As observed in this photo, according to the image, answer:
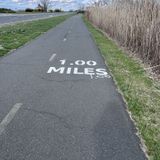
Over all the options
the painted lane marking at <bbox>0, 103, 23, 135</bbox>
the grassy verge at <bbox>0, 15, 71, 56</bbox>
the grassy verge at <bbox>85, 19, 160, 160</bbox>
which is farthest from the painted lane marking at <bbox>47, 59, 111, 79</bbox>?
the grassy verge at <bbox>0, 15, 71, 56</bbox>

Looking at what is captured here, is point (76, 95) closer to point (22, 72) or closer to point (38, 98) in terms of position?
point (38, 98)

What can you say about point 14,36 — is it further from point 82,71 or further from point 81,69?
point 82,71

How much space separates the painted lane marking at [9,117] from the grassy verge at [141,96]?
222cm

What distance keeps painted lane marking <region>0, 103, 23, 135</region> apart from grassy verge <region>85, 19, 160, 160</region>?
7.30 ft

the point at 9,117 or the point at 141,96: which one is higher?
the point at 9,117

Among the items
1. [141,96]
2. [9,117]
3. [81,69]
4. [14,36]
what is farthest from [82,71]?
[14,36]

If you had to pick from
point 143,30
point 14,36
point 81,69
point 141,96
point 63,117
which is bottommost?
point 14,36

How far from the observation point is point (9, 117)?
612cm

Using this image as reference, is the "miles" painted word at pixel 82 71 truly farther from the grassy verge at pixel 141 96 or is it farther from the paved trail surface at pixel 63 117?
the grassy verge at pixel 141 96

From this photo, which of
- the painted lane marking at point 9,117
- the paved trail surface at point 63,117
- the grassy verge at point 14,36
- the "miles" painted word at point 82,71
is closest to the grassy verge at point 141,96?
the paved trail surface at point 63,117

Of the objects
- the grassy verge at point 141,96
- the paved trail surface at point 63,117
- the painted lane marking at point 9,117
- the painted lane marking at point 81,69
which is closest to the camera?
the paved trail surface at point 63,117

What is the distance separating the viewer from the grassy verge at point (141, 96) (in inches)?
211

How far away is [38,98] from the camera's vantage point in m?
7.50

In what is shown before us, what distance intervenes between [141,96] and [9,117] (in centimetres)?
333
